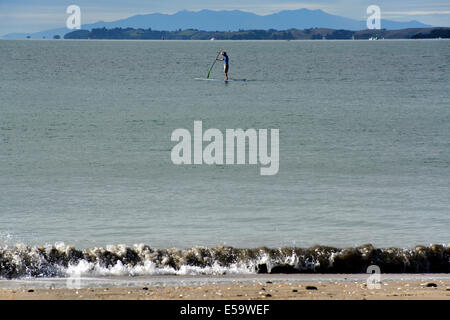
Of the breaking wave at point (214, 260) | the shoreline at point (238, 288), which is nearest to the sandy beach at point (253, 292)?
the shoreline at point (238, 288)

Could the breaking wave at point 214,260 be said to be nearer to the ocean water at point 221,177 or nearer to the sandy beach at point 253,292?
the ocean water at point 221,177

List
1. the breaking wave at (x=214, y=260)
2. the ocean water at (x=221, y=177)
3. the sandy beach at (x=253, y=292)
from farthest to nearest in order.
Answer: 1. the ocean water at (x=221, y=177)
2. the breaking wave at (x=214, y=260)
3. the sandy beach at (x=253, y=292)

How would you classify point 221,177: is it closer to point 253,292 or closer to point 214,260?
point 214,260

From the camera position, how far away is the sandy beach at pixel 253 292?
392 inches

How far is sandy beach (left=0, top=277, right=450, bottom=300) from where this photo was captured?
9.97 m

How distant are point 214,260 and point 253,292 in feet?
9.30

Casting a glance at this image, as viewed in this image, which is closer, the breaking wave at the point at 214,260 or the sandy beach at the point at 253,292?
the sandy beach at the point at 253,292

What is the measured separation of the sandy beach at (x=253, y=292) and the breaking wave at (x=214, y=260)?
→ 4.28ft

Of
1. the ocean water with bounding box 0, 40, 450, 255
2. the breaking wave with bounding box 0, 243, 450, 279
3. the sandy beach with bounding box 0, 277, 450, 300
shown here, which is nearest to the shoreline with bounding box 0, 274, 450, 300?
the sandy beach with bounding box 0, 277, 450, 300

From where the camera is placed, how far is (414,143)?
31.0 m

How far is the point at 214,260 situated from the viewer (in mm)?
13195

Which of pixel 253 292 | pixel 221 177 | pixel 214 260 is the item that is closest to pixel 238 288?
pixel 253 292

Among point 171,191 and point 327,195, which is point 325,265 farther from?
point 171,191
